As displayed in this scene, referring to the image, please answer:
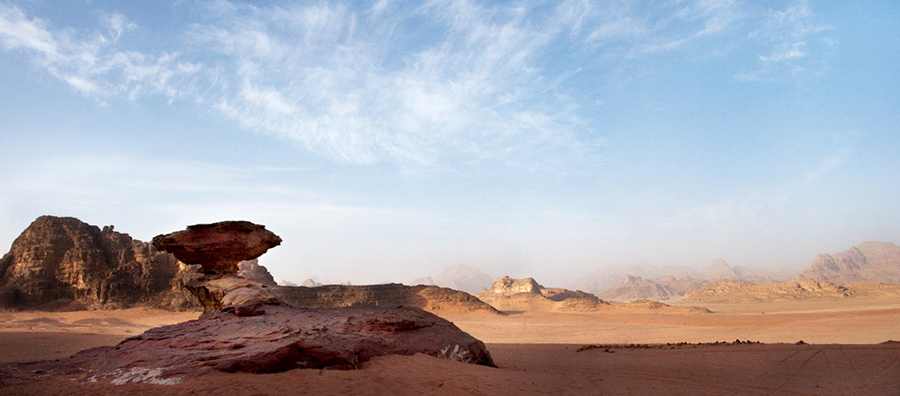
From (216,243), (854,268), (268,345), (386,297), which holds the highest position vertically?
(854,268)

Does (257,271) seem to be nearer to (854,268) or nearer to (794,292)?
(794,292)

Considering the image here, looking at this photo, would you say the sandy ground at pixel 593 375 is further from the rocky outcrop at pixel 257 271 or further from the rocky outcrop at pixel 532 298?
the rocky outcrop at pixel 532 298

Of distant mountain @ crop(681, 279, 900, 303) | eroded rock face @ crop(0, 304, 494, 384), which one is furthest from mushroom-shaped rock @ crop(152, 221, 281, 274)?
distant mountain @ crop(681, 279, 900, 303)

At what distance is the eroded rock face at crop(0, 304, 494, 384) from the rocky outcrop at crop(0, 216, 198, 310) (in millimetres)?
27732

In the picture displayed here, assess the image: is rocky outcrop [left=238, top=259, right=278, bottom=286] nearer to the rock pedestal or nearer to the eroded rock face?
the rock pedestal

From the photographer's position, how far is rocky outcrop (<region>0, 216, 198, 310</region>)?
27.7m

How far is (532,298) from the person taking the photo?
50.5m

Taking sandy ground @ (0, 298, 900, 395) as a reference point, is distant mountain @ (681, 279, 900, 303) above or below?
above

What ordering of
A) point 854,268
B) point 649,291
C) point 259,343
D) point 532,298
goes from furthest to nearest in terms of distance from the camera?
point 854,268
point 649,291
point 532,298
point 259,343

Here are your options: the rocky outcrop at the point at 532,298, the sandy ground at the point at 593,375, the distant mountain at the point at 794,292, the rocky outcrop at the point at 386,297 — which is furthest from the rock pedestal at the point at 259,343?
the distant mountain at the point at 794,292

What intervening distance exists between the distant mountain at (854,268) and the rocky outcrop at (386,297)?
89.8 metres

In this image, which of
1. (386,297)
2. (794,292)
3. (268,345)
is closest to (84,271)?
(386,297)

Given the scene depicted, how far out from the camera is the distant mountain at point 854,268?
302 ft

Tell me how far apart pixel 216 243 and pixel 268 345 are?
7.41 metres
